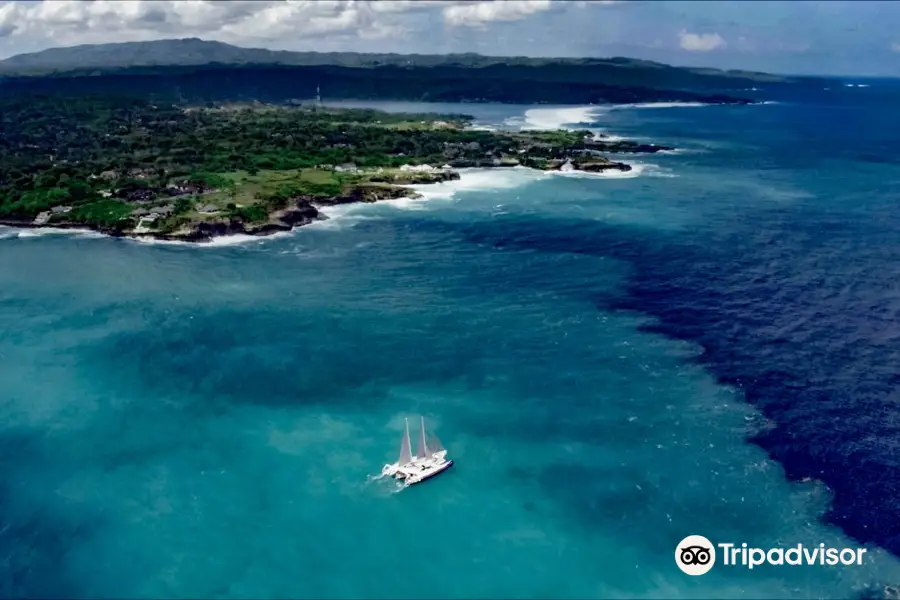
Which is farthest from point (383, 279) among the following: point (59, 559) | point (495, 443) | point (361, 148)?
point (361, 148)

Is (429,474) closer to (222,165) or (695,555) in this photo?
(695,555)

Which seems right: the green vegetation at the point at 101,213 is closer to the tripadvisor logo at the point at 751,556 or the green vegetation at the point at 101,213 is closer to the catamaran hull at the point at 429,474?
the catamaran hull at the point at 429,474

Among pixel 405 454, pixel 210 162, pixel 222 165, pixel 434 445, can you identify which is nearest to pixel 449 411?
pixel 434 445

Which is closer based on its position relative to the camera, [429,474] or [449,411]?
[429,474]

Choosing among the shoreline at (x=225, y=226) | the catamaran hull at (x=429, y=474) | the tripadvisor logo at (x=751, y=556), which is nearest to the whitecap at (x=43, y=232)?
the shoreline at (x=225, y=226)

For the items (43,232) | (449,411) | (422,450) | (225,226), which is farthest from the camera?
(43,232)

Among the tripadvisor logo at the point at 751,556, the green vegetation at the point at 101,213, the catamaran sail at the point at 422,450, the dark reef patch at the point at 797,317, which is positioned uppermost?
the green vegetation at the point at 101,213

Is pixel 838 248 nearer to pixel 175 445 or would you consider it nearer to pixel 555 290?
pixel 555 290

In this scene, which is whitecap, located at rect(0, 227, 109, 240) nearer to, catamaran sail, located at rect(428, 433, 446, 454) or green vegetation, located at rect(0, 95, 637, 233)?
green vegetation, located at rect(0, 95, 637, 233)
